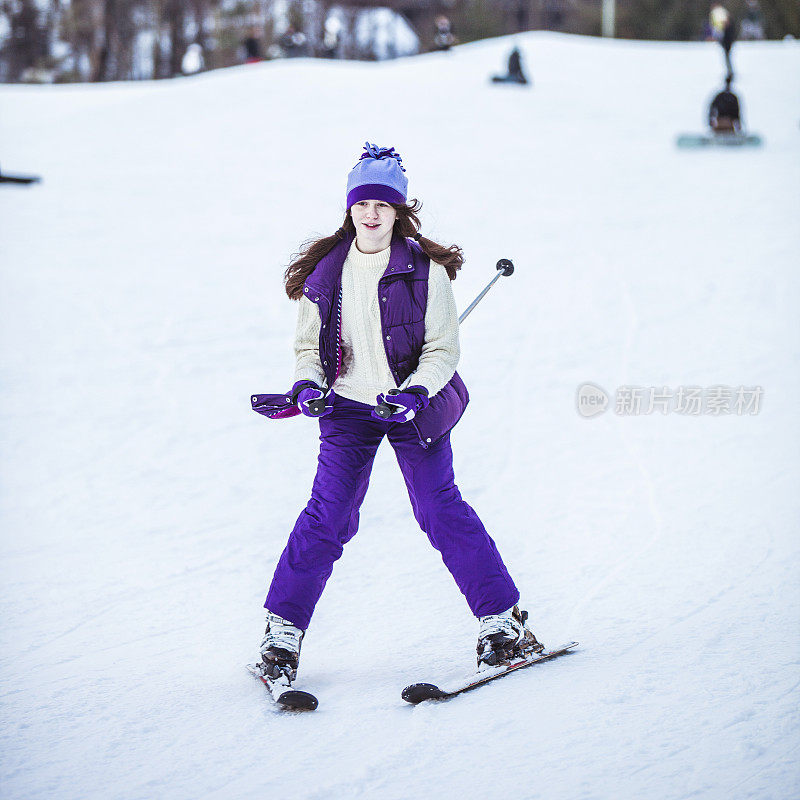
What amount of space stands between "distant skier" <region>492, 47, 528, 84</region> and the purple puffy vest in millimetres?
14752

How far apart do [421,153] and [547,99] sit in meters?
4.75

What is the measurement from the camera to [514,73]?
55.0 ft

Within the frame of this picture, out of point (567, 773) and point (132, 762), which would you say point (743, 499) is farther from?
point (132, 762)

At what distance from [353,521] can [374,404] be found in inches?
13.2

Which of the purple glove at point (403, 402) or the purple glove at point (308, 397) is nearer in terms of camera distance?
the purple glove at point (403, 402)

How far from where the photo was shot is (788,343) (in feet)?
22.2

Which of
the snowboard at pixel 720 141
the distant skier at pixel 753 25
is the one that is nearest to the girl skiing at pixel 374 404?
the snowboard at pixel 720 141

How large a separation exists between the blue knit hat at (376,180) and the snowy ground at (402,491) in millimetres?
1339

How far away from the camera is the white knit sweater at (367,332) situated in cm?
275

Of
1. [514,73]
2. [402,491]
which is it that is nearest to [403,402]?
[402,491]

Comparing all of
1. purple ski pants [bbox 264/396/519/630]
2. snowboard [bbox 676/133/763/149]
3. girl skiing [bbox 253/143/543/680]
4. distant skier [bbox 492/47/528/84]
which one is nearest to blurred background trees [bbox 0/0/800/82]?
distant skier [bbox 492/47/528/84]

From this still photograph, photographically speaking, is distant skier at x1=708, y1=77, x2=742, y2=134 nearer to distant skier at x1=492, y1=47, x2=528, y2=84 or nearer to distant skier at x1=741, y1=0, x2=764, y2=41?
distant skier at x1=492, y1=47, x2=528, y2=84

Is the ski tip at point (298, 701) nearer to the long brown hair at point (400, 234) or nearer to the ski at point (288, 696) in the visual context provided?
the ski at point (288, 696)

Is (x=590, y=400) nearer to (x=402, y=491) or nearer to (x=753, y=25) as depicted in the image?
(x=402, y=491)
